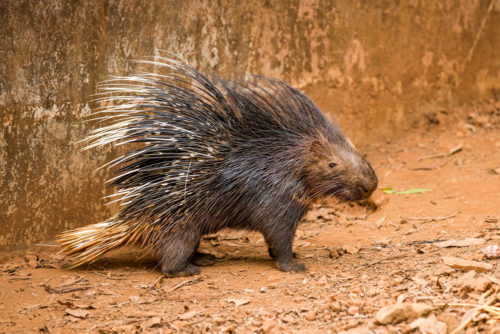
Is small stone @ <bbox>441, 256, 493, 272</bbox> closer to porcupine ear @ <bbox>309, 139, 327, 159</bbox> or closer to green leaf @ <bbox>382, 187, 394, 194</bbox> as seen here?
porcupine ear @ <bbox>309, 139, 327, 159</bbox>

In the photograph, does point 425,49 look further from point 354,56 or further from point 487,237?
point 487,237

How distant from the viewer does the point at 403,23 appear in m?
6.16

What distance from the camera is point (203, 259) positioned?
423 cm

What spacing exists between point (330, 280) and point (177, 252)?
1075 millimetres

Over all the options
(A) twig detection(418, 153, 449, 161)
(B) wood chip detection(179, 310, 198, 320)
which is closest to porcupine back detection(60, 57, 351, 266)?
(B) wood chip detection(179, 310, 198, 320)

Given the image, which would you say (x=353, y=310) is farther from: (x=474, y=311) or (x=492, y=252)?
(x=492, y=252)

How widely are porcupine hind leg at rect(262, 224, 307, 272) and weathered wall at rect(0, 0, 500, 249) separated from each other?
1554 mm

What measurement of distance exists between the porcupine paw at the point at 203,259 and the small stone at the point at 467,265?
1739 millimetres

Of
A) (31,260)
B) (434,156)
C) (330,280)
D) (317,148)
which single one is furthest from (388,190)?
(31,260)

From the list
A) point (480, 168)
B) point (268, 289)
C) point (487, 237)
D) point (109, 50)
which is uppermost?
point (109, 50)

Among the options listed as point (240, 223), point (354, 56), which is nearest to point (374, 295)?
point (240, 223)

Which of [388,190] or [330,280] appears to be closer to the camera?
[330,280]

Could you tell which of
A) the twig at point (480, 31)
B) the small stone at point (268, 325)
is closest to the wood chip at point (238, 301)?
the small stone at point (268, 325)

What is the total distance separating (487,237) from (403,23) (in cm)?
310
